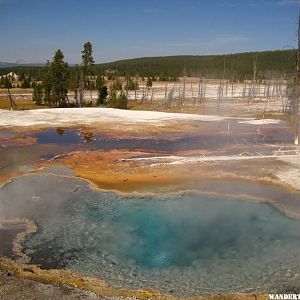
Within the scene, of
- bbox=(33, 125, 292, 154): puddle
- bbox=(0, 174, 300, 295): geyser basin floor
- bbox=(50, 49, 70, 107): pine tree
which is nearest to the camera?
bbox=(0, 174, 300, 295): geyser basin floor

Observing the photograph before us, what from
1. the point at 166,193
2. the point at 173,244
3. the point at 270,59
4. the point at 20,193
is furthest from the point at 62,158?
the point at 270,59

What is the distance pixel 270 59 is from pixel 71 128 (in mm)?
101930

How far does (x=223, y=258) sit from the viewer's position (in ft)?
34.5

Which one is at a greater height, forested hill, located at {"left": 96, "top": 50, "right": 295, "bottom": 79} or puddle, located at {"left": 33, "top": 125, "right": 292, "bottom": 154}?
forested hill, located at {"left": 96, "top": 50, "right": 295, "bottom": 79}

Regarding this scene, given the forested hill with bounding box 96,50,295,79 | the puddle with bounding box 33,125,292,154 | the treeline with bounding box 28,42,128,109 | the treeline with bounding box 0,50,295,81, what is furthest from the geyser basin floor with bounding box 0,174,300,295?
the forested hill with bounding box 96,50,295,79

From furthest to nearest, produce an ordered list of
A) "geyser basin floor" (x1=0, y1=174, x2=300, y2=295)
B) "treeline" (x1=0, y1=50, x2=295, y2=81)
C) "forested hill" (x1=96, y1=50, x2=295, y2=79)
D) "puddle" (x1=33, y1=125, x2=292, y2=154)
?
"forested hill" (x1=96, y1=50, x2=295, y2=79)
"treeline" (x1=0, y1=50, x2=295, y2=81)
"puddle" (x1=33, y1=125, x2=292, y2=154)
"geyser basin floor" (x1=0, y1=174, x2=300, y2=295)

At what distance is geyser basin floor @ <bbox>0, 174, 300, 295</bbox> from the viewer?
965 cm

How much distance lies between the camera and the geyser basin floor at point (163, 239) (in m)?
9.65

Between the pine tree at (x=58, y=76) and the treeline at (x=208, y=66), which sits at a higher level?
the treeline at (x=208, y=66)

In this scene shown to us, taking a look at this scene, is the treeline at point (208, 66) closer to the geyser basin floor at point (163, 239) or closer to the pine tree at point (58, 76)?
the pine tree at point (58, 76)

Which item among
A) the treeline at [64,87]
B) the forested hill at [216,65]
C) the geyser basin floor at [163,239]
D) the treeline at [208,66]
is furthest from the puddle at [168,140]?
the forested hill at [216,65]

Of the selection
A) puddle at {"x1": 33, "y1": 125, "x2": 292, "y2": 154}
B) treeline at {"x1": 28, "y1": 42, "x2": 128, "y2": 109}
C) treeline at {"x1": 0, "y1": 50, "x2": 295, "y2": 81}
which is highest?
treeline at {"x1": 0, "y1": 50, "x2": 295, "y2": 81}

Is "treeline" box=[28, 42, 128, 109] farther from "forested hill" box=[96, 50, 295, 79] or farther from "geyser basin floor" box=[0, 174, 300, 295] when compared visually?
"forested hill" box=[96, 50, 295, 79]

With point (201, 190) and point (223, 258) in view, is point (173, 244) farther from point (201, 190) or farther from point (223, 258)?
point (201, 190)
